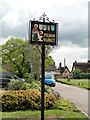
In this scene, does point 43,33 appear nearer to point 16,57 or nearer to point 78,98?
point 78,98

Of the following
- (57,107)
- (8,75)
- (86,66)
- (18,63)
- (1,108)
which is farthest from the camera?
(86,66)

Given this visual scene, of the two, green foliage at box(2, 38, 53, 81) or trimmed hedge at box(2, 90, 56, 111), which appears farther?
green foliage at box(2, 38, 53, 81)

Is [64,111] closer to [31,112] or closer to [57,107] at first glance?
[57,107]

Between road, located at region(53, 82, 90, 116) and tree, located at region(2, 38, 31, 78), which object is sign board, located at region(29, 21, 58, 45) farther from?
tree, located at region(2, 38, 31, 78)

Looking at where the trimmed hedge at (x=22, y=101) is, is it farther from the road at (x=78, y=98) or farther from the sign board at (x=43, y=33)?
the sign board at (x=43, y=33)

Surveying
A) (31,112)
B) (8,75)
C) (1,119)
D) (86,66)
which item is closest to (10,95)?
(31,112)

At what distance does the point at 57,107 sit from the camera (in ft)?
31.1

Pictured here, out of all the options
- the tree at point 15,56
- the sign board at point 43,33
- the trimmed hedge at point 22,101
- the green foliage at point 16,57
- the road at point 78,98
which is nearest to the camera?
the sign board at point 43,33

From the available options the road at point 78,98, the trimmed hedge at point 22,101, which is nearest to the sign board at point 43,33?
the trimmed hedge at point 22,101

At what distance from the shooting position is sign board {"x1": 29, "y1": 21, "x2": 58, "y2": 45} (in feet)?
21.8

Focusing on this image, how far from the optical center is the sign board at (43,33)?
6.63 metres

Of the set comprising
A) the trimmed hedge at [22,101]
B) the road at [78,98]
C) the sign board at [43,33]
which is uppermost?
the sign board at [43,33]

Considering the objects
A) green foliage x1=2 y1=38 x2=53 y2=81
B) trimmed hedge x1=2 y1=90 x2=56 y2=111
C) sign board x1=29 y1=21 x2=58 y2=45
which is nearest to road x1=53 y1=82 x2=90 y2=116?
trimmed hedge x1=2 y1=90 x2=56 y2=111

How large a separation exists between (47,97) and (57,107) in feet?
1.80
